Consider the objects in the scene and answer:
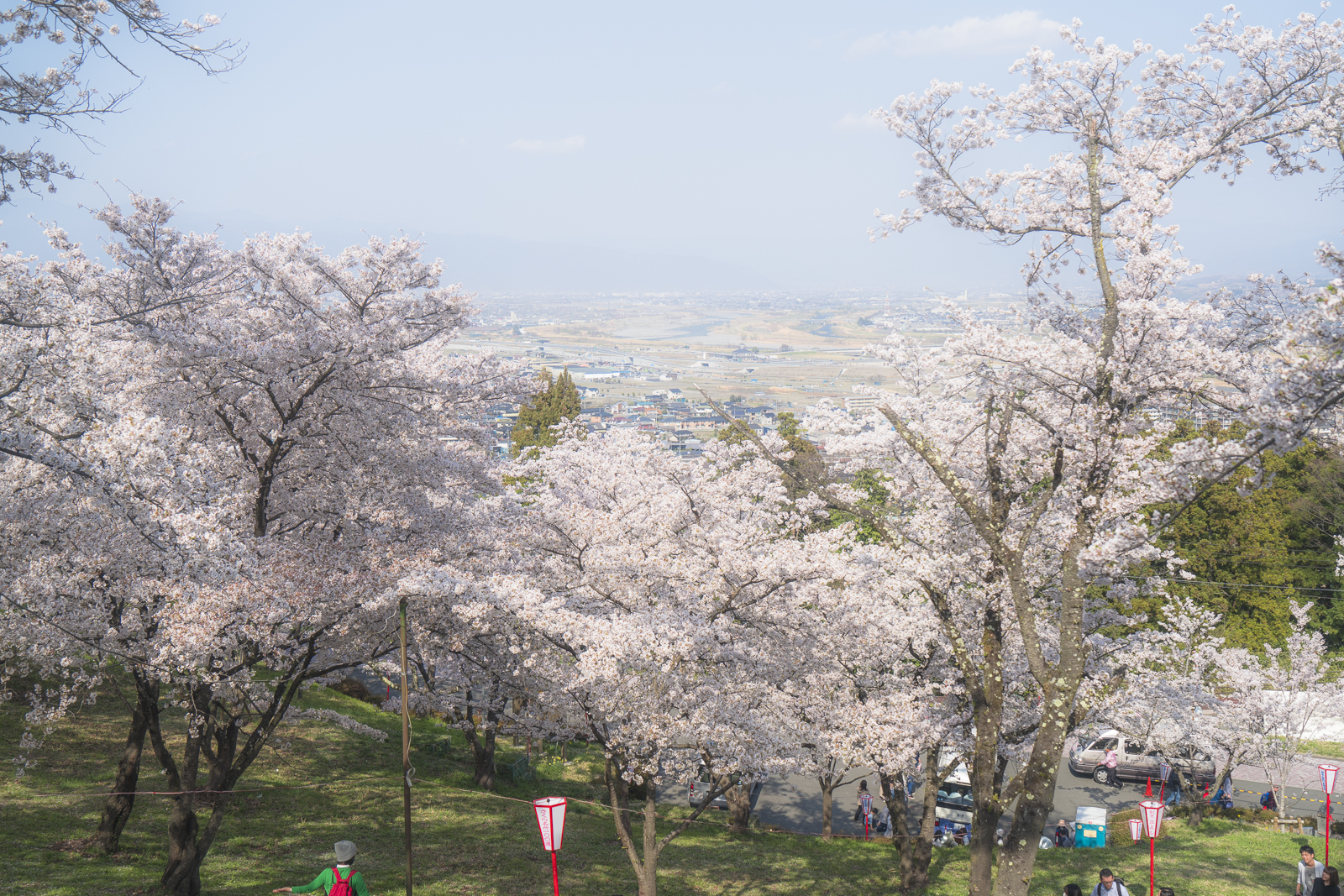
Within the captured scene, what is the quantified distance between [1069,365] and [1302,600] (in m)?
29.8

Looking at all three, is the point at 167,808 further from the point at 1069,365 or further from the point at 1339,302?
the point at 1339,302

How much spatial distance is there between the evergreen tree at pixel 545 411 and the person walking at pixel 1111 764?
3027cm

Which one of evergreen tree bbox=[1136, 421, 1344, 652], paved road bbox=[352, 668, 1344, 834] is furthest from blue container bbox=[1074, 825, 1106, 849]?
evergreen tree bbox=[1136, 421, 1344, 652]

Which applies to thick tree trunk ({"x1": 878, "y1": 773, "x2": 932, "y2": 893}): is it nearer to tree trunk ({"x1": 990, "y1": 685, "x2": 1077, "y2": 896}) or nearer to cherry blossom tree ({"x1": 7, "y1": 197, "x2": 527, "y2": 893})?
tree trunk ({"x1": 990, "y1": 685, "x2": 1077, "y2": 896})

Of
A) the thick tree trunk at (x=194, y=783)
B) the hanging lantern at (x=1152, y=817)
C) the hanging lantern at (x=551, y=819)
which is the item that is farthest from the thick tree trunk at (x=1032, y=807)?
the thick tree trunk at (x=194, y=783)

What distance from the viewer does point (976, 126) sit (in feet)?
33.9

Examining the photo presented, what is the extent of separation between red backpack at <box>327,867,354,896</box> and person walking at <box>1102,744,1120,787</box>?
25.7 metres

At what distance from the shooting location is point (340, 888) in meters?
7.27

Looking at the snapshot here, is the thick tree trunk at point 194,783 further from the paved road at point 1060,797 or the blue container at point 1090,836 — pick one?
the blue container at point 1090,836

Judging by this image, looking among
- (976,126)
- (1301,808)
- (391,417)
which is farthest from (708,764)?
(1301,808)

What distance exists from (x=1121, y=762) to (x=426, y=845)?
22.6 m

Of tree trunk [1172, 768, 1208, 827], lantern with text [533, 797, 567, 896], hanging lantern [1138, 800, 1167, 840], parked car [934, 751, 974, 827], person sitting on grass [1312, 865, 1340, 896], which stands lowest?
parked car [934, 751, 974, 827]

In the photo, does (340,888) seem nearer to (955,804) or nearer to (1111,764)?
(955,804)

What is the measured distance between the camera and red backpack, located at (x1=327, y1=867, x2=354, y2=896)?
7246 mm
